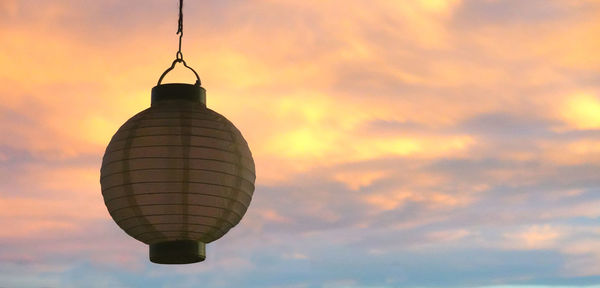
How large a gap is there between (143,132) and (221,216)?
0.86m

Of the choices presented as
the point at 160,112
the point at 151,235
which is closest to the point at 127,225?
the point at 151,235

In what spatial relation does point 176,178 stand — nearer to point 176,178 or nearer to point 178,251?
point 176,178

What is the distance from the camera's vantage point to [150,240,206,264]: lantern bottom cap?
9703 mm

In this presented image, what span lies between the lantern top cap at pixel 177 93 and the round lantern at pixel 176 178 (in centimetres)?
5

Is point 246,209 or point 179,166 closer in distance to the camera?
point 179,166

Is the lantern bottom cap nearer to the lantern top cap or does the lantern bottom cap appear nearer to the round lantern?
the round lantern

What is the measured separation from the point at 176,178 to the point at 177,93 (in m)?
0.88

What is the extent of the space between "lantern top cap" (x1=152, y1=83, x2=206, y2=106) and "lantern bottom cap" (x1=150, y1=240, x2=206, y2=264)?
3.61 feet

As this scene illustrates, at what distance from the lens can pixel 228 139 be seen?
9.74 metres

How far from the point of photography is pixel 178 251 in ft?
31.8

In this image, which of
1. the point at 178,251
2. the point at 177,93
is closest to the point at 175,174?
the point at 178,251

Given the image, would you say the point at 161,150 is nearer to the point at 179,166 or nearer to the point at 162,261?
the point at 179,166

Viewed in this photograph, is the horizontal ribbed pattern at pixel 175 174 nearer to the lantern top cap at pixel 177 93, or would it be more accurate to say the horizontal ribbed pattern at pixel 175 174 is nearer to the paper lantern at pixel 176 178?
the paper lantern at pixel 176 178

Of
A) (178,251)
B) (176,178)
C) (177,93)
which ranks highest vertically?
(177,93)
